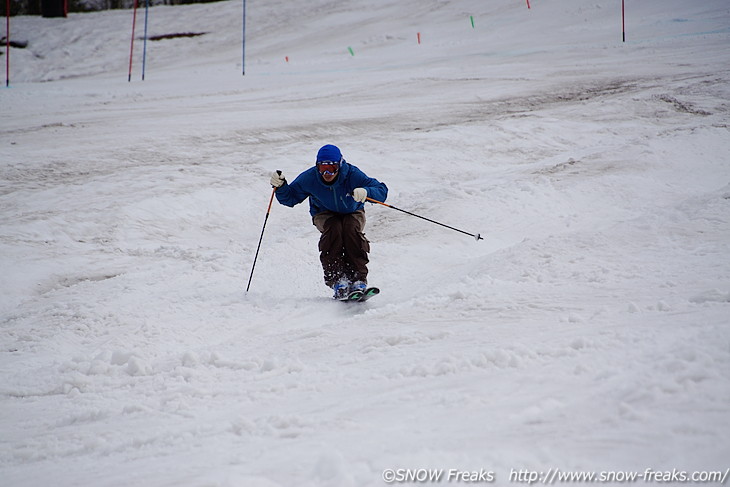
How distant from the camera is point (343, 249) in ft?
22.0

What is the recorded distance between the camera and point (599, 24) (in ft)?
75.9

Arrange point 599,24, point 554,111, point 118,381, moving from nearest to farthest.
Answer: point 118,381 < point 554,111 < point 599,24

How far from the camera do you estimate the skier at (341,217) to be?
6523 millimetres

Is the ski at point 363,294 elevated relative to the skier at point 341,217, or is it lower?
lower

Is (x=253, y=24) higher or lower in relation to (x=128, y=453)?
higher

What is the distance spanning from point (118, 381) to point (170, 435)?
1.26 meters

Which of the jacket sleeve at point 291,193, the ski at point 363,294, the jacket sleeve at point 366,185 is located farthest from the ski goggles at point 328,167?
the ski at point 363,294

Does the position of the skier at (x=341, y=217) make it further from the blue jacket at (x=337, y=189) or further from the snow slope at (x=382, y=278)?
the snow slope at (x=382, y=278)

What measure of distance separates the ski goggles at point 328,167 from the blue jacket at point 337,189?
9cm

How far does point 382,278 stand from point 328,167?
1.63 metres

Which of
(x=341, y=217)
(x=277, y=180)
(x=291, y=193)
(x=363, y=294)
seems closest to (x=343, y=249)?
(x=341, y=217)

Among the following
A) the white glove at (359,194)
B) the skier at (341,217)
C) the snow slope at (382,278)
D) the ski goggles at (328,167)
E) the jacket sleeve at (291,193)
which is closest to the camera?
the snow slope at (382,278)

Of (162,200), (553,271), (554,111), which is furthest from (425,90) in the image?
(553,271)

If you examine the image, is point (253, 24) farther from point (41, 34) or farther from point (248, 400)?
point (248, 400)
